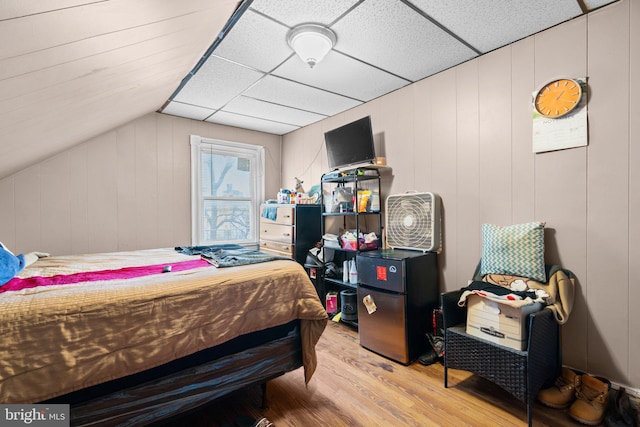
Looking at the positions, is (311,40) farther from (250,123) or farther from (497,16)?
(250,123)

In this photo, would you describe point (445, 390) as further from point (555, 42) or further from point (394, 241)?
point (555, 42)

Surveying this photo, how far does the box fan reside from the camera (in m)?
2.51

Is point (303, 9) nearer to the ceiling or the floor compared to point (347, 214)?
nearer to the ceiling

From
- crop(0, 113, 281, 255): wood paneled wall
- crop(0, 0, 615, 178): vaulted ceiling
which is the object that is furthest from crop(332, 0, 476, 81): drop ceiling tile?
crop(0, 113, 281, 255): wood paneled wall

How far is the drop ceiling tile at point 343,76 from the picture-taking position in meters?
2.35

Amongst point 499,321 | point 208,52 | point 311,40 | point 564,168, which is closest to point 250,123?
point 208,52

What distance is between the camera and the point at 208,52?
2182 millimetres

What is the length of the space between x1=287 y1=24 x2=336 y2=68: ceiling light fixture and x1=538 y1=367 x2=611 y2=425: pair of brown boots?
8.53 ft

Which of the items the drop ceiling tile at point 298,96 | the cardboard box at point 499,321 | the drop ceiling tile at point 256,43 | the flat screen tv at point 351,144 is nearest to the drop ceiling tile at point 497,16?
the drop ceiling tile at point 256,43

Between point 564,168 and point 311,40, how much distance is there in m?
1.86

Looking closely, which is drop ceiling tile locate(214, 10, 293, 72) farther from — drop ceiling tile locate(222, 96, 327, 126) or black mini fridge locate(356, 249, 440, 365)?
black mini fridge locate(356, 249, 440, 365)

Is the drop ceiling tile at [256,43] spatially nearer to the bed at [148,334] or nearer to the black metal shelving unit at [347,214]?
the black metal shelving unit at [347,214]

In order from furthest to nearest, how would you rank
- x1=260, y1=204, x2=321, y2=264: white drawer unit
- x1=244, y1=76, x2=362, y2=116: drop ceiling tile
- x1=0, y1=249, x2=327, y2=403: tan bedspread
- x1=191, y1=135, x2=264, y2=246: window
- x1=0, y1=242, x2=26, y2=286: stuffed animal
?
x1=191, y1=135, x2=264, y2=246: window
x1=260, y1=204, x2=321, y2=264: white drawer unit
x1=244, y1=76, x2=362, y2=116: drop ceiling tile
x1=0, y1=242, x2=26, y2=286: stuffed animal
x1=0, y1=249, x2=327, y2=403: tan bedspread

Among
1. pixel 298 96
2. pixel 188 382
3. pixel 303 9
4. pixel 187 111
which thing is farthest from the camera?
pixel 187 111
